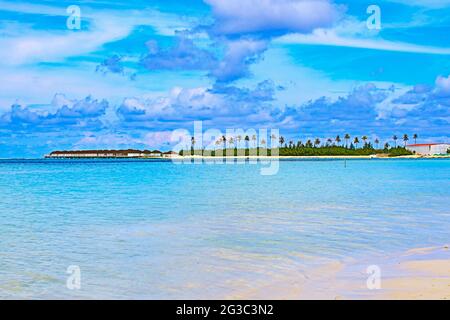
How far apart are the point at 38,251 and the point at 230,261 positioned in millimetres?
5262

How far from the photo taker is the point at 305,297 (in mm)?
9148
